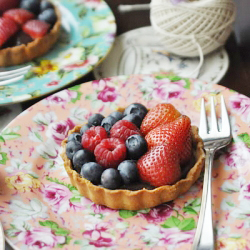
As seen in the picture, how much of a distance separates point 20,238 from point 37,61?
38.4 inches

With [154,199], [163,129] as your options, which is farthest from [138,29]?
[154,199]

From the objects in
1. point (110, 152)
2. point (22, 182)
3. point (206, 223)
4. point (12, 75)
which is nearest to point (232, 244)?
point (206, 223)

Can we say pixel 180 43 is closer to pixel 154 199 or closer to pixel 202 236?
pixel 154 199

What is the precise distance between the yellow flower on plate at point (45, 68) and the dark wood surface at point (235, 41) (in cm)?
12

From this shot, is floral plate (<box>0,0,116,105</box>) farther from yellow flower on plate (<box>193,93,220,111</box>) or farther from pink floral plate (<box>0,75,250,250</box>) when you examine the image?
yellow flower on plate (<box>193,93,220,111</box>)

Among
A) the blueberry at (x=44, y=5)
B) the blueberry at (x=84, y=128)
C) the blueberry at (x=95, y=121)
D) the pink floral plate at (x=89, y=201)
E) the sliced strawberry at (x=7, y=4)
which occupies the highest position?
the sliced strawberry at (x=7, y=4)

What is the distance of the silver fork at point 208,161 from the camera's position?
104 centimetres

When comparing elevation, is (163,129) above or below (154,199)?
above

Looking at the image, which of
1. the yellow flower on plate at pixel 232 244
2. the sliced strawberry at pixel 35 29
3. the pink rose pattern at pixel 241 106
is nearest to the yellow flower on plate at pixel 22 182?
the yellow flower on plate at pixel 232 244

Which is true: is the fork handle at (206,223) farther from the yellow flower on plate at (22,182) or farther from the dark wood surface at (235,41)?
the dark wood surface at (235,41)

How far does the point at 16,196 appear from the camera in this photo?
4.04 feet

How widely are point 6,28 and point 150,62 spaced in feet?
1.99

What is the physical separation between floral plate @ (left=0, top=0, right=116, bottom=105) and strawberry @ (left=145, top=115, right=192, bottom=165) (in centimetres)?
52

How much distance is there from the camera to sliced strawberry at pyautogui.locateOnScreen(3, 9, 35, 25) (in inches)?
74.7
